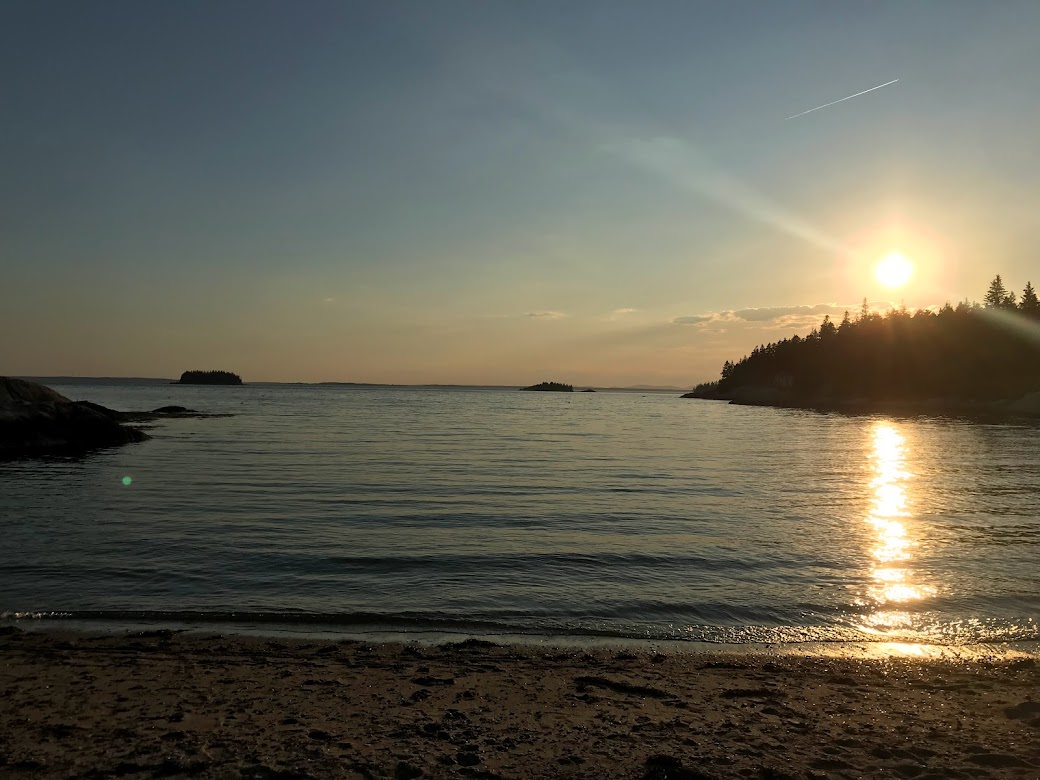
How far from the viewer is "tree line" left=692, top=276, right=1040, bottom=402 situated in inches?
4021

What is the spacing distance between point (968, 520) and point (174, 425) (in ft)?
187

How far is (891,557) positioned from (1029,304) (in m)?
119

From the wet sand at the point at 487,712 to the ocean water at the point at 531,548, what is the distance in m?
1.32

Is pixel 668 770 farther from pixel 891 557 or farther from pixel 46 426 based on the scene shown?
pixel 46 426

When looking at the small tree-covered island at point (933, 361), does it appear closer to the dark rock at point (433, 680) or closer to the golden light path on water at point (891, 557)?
the golden light path on water at point (891, 557)

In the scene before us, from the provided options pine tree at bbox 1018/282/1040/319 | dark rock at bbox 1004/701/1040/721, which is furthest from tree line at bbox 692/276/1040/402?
dark rock at bbox 1004/701/1040/721

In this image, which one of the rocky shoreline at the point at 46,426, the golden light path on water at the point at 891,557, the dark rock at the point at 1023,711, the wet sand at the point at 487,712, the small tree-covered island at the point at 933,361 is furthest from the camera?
the small tree-covered island at the point at 933,361

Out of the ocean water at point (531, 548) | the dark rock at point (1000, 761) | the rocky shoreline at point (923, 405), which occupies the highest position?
the rocky shoreline at point (923, 405)

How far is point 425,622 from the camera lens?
10.3 meters

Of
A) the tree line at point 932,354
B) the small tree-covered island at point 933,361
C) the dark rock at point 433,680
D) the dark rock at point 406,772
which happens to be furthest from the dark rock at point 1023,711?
the tree line at point 932,354

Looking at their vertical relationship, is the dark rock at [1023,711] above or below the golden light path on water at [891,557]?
above

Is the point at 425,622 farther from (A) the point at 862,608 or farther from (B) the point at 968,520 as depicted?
(B) the point at 968,520

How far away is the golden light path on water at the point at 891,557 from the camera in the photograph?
1078 centimetres

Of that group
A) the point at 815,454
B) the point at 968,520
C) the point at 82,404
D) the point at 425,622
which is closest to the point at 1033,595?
the point at 968,520
